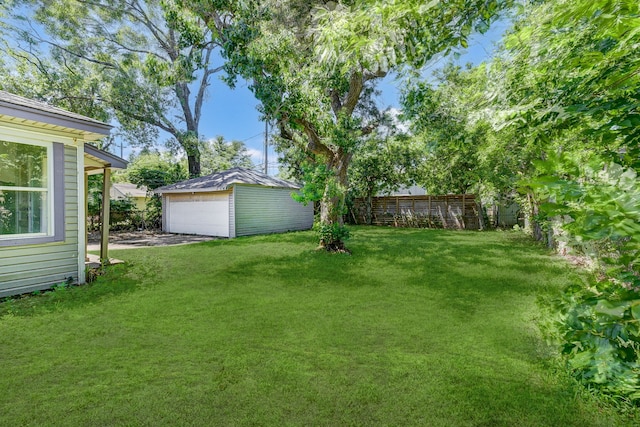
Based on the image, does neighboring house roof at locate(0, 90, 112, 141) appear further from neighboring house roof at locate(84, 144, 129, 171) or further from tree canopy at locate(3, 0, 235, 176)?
tree canopy at locate(3, 0, 235, 176)

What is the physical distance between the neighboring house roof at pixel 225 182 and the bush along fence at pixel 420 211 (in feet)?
16.9

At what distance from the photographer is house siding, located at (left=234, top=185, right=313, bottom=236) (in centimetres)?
1235

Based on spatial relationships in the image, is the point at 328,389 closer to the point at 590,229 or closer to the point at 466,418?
the point at 466,418

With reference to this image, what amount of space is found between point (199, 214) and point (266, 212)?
295 centimetres

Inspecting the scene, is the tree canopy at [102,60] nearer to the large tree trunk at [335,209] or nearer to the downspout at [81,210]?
the large tree trunk at [335,209]

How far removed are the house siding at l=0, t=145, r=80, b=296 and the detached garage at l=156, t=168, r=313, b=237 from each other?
22.3ft

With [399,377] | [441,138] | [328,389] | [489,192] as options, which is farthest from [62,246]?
[489,192]

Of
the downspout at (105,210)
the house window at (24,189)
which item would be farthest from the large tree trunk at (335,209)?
the house window at (24,189)

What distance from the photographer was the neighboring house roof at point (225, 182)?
12.0 m

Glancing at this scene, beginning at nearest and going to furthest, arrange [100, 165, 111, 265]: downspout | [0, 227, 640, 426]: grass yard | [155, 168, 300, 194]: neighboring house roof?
[0, 227, 640, 426]: grass yard
[100, 165, 111, 265]: downspout
[155, 168, 300, 194]: neighboring house roof

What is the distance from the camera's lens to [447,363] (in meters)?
2.56

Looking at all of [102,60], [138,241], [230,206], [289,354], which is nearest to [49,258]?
[289,354]

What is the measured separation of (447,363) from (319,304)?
6.43 feet

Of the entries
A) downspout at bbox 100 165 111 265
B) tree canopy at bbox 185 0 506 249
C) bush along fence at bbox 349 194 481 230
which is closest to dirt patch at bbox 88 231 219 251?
downspout at bbox 100 165 111 265
